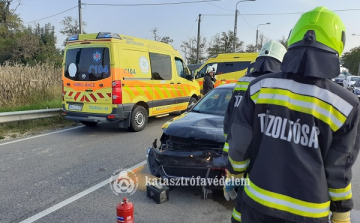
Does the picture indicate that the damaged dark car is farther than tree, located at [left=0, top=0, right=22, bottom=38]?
No

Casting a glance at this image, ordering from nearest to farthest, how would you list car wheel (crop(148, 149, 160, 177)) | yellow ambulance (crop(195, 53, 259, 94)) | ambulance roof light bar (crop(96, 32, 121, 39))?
car wheel (crop(148, 149, 160, 177))
ambulance roof light bar (crop(96, 32, 121, 39))
yellow ambulance (crop(195, 53, 259, 94))

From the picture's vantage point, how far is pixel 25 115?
308 inches

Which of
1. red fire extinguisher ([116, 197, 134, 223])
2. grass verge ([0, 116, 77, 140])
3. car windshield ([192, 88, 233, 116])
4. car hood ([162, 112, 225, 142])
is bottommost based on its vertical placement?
grass verge ([0, 116, 77, 140])

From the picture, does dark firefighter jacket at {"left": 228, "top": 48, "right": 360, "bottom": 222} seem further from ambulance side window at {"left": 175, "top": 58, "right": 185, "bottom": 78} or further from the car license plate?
ambulance side window at {"left": 175, "top": 58, "right": 185, "bottom": 78}

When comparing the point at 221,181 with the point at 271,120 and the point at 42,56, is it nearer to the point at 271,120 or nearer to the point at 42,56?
the point at 271,120

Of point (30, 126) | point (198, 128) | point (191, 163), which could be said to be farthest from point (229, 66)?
point (191, 163)

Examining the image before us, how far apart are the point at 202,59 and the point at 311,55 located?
42030mm

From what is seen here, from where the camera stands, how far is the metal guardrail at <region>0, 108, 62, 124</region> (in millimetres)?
7371

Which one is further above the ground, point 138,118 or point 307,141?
point 307,141

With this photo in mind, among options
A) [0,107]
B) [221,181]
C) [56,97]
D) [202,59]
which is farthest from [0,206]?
[202,59]

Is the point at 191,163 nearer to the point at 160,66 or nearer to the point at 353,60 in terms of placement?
the point at 160,66

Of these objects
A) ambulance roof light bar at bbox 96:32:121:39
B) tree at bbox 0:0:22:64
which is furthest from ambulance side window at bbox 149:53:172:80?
tree at bbox 0:0:22:64

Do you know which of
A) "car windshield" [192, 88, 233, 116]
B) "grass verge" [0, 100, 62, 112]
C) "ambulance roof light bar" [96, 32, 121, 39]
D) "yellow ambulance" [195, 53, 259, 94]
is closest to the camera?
"car windshield" [192, 88, 233, 116]

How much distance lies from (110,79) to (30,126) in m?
3.02
